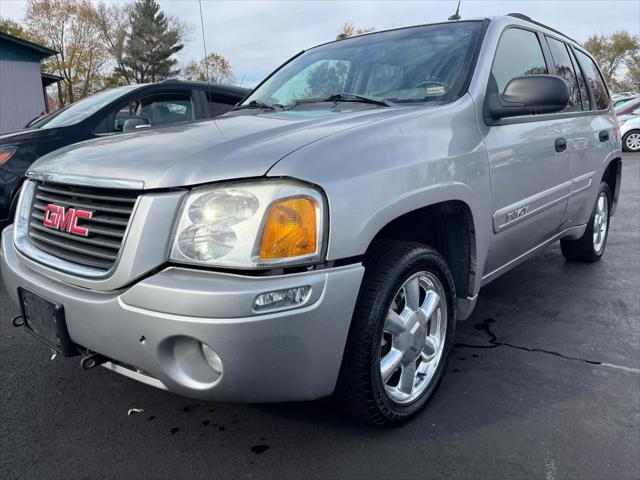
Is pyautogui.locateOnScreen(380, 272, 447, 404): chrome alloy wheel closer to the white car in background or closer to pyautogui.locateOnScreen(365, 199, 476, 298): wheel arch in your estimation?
pyautogui.locateOnScreen(365, 199, 476, 298): wheel arch

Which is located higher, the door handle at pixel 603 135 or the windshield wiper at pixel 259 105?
the windshield wiper at pixel 259 105

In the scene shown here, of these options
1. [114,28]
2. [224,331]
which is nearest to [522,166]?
[224,331]

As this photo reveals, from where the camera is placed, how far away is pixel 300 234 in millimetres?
1684

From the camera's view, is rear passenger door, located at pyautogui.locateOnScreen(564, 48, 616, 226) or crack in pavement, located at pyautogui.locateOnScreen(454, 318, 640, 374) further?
rear passenger door, located at pyautogui.locateOnScreen(564, 48, 616, 226)

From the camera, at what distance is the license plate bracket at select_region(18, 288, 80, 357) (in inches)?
74.5

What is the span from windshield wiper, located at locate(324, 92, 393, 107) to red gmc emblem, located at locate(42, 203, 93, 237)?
1.43m

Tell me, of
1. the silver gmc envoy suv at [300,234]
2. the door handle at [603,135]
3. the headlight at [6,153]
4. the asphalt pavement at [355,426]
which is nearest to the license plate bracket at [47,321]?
the silver gmc envoy suv at [300,234]

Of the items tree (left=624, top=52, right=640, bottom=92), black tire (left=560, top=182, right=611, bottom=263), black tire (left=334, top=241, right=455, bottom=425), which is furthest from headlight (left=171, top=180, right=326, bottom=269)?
tree (left=624, top=52, right=640, bottom=92)

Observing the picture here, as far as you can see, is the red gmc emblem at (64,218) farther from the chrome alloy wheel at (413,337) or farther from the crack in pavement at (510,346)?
the crack in pavement at (510,346)

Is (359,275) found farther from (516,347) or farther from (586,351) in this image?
(586,351)

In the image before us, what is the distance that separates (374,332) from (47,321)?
1.23 metres

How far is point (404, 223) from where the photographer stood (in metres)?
2.28

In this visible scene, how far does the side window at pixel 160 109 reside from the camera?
207 inches

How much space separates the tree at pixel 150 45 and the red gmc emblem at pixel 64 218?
37895 millimetres
